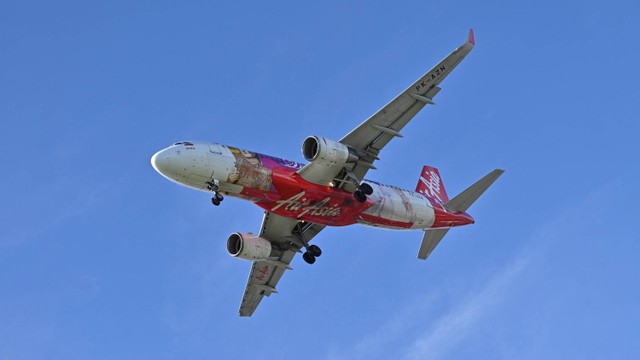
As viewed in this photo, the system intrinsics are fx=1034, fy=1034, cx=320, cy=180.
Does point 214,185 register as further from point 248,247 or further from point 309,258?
point 309,258

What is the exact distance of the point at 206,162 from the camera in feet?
176

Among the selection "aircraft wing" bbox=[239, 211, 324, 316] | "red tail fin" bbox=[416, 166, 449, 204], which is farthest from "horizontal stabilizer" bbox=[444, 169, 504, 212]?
"aircraft wing" bbox=[239, 211, 324, 316]

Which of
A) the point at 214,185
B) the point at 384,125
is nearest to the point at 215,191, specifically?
the point at 214,185

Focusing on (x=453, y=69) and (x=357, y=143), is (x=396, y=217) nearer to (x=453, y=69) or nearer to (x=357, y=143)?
(x=357, y=143)

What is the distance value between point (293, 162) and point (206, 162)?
6.15m

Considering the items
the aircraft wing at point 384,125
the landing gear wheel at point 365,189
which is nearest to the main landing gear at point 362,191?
the landing gear wheel at point 365,189

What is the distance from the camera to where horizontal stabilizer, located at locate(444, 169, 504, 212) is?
6384cm

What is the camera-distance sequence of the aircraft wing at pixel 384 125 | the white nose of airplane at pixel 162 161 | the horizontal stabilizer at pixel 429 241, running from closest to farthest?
the white nose of airplane at pixel 162 161 < the aircraft wing at pixel 384 125 < the horizontal stabilizer at pixel 429 241

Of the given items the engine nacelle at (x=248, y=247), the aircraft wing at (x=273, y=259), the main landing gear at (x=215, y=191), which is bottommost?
the main landing gear at (x=215, y=191)

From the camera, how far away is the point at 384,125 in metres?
56.2

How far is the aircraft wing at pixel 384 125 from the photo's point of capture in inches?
2157

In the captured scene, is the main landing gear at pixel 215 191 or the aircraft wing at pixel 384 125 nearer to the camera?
the main landing gear at pixel 215 191

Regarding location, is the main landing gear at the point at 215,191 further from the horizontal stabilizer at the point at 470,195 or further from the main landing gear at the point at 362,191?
the horizontal stabilizer at the point at 470,195

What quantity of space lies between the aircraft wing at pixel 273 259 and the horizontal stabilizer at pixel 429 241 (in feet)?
23.4
